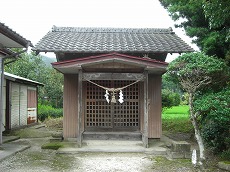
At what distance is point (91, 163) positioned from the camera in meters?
7.82

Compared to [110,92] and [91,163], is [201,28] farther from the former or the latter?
[91,163]

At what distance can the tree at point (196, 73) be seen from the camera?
7320mm

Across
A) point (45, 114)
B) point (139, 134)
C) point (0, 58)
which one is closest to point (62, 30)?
point (0, 58)

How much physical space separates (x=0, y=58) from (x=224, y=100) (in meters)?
7.35

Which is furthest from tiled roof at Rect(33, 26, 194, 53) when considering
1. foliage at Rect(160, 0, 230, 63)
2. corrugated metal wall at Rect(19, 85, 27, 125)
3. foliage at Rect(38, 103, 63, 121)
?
foliage at Rect(38, 103, 63, 121)

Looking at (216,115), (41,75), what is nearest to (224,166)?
(216,115)

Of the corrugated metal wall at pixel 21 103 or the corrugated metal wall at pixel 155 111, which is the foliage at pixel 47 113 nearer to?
the corrugated metal wall at pixel 21 103

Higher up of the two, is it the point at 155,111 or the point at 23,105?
the point at 23,105

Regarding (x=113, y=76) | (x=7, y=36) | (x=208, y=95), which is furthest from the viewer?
(x=113, y=76)

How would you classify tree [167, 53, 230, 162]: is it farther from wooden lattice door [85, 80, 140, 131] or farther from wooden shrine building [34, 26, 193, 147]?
wooden lattice door [85, 80, 140, 131]

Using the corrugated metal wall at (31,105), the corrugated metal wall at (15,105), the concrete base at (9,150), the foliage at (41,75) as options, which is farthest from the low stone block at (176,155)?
the foliage at (41,75)

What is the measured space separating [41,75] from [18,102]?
10936 mm

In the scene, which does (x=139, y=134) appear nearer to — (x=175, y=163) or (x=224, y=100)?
(x=175, y=163)

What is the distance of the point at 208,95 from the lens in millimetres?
7547
